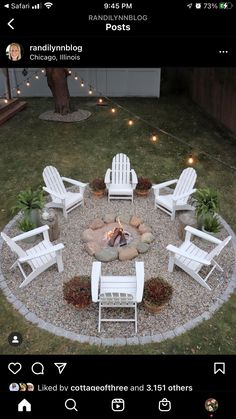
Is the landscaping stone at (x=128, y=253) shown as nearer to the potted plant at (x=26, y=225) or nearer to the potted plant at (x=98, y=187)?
the potted plant at (x=26, y=225)

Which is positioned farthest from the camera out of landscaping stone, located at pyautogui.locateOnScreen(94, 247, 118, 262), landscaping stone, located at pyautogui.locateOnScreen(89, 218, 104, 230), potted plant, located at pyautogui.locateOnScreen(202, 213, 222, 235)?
landscaping stone, located at pyautogui.locateOnScreen(89, 218, 104, 230)

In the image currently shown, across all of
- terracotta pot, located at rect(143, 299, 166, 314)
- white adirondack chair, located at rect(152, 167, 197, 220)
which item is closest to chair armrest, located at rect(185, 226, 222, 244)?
white adirondack chair, located at rect(152, 167, 197, 220)

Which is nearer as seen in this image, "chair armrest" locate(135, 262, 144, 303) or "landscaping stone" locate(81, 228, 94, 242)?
"chair armrest" locate(135, 262, 144, 303)

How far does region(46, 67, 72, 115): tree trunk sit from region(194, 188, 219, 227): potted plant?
8377mm

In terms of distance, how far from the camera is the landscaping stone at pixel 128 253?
6.76 m

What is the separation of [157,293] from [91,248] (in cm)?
195

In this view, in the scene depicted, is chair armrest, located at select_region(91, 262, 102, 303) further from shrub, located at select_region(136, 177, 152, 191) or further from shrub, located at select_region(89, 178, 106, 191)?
shrub, located at select_region(136, 177, 152, 191)
